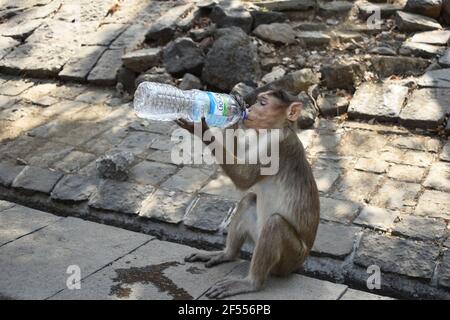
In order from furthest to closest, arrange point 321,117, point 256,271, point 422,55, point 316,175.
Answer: point 422,55, point 321,117, point 316,175, point 256,271

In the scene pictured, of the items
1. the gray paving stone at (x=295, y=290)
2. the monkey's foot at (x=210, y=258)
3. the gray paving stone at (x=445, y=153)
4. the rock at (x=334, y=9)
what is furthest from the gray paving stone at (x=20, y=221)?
the rock at (x=334, y=9)

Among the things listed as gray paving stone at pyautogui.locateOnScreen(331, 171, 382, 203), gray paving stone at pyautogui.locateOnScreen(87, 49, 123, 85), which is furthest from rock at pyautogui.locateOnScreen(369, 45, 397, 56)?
gray paving stone at pyautogui.locateOnScreen(87, 49, 123, 85)

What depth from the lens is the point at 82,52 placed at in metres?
8.88

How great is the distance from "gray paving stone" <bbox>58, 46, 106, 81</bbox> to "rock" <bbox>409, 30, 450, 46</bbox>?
13.4 ft

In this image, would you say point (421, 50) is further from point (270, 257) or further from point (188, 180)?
point (270, 257)

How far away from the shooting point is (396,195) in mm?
5691

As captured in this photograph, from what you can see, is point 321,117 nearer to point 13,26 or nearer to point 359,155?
point 359,155

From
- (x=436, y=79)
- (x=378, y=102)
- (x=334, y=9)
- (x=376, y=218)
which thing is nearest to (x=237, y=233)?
(x=376, y=218)

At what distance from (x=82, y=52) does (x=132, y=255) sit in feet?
15.2

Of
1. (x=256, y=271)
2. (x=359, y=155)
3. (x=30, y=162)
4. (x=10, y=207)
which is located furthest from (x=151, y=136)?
(x=256, y=271)

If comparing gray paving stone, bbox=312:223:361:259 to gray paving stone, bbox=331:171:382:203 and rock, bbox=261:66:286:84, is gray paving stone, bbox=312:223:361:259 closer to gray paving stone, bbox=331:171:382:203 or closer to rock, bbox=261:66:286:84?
gray paving stone, bbox=331:171:382:203

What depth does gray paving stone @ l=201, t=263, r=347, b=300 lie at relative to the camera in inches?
170

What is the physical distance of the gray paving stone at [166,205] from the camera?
5.65m

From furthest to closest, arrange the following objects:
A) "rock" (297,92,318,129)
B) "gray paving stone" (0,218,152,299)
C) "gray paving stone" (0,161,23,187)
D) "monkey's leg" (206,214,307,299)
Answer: "rock" (297,92,318,129)
"gray paving stone" (0,161,23,187)
"gray paving stone" (0,218,152,299)
"monkey's leg" (206,214,307,299)
